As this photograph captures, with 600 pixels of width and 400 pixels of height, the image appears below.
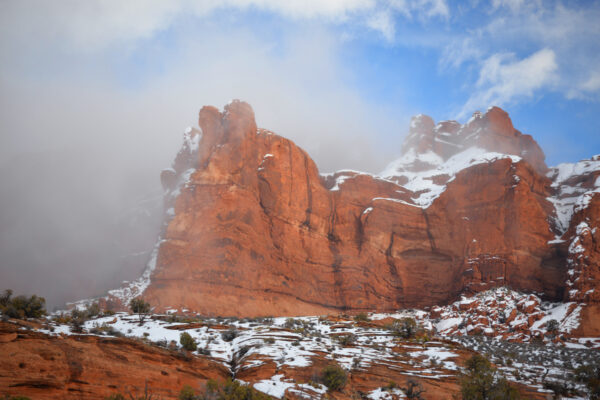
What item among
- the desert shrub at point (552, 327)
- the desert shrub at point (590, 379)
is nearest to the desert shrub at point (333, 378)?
the desert shrub at point (590, 379)

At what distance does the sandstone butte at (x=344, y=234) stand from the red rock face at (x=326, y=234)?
7.5 inches

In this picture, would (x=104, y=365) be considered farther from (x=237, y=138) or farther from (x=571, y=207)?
(x=571, y=207)

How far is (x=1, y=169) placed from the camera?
100 meters

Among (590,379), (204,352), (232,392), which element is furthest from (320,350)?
(590,379)

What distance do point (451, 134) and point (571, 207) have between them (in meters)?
45.4

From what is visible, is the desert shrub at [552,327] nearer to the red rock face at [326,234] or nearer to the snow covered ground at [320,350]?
the red rock face at [326,234]

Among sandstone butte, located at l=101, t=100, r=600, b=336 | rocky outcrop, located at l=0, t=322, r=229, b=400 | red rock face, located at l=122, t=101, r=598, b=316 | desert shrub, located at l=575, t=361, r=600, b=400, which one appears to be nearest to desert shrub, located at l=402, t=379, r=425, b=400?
desert shrub, located at l=575, t=361, r=600, b=400

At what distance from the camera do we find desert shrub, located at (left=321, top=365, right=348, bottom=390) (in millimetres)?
19250

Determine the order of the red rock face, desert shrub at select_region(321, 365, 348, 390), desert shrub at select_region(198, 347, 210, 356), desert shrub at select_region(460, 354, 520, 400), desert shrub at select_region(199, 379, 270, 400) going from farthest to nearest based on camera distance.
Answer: the red rock face
desert shrub at select_region(198, 347, 210, 356)
desert shrub at select_region(321, 365, 348, 390)
desert shrub at select_region(460, 354, 520, 400)
desert shrub at select_region(199, 379, 270, 400)

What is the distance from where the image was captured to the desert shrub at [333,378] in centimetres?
1925

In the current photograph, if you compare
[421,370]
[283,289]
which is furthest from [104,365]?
[283,289]

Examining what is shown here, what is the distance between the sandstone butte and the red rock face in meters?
0.19

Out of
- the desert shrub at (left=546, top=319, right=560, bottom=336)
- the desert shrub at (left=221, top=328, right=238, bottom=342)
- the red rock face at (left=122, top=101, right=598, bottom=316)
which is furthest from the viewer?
the red rock face at (left=122, top=101, right=598, bottom=316)

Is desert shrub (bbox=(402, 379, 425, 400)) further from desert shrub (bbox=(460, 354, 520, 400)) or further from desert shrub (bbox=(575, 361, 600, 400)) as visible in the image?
desert shrub (bbox=(575, 361, 600, 400))
